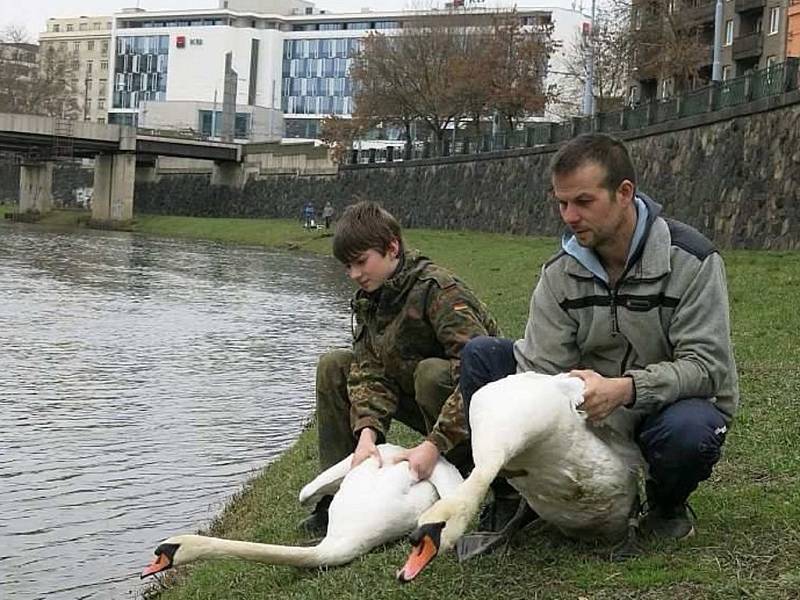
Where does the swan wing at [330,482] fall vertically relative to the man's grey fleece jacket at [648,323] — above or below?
below

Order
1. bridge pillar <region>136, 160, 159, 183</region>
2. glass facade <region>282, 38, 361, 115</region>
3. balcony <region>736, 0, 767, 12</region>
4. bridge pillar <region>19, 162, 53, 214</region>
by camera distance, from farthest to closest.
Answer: glass facade <region>282, 38, 361, 115</region>, bridge pillar <region>136, 160, 159, 183</region>, bridge pillar <region>19, 162, 53, 214</region>, balcony <region>736, 0, 767, 12</region>

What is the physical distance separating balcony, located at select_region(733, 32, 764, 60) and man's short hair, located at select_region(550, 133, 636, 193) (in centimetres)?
5630

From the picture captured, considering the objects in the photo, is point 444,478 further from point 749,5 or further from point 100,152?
point 100,152

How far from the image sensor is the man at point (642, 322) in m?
4.05

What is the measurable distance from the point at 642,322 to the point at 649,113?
102ft

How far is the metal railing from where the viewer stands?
25.5 meters

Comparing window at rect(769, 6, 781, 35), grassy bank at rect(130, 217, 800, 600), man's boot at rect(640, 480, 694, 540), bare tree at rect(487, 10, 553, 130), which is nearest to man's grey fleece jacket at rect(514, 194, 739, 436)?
man's boot at rect(640, 480, 694, 540)

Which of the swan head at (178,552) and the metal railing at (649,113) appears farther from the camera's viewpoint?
the metal railing at (649,113)

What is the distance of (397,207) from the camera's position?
60.8 metres

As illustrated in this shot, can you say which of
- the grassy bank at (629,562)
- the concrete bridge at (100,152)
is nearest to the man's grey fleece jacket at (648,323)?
the grassy bank at (629,562)

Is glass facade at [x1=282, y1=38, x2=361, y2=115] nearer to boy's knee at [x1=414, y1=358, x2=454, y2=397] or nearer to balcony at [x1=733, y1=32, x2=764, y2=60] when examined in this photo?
balcony at [x1=733, y1=32, x2=764, y2=60]

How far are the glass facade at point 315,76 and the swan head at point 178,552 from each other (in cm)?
14838

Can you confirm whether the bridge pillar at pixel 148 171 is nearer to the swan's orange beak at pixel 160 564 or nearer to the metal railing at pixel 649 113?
the metal railing at pixel 649 113

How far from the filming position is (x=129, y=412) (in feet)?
33.3
